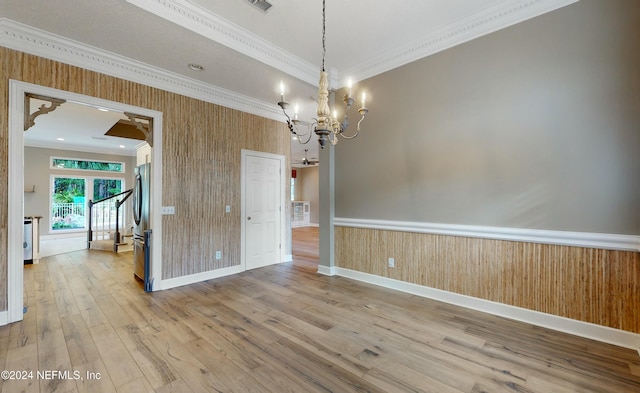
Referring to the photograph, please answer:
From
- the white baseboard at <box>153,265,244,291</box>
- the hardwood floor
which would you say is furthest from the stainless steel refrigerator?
the hardwood floor

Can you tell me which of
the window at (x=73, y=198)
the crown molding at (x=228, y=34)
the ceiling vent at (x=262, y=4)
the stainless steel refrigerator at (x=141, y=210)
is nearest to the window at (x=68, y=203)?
the window at (x=73, y=198)

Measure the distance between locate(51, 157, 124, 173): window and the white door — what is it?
7.22 metres

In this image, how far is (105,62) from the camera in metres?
3.20

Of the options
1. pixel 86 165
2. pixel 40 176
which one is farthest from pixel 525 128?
pixel 40 176

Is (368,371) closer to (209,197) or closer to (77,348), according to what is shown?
(77,348)

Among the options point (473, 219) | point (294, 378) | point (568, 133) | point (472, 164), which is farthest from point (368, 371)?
point (568, 133)

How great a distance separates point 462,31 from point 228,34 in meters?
2.62

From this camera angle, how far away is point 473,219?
117 inches

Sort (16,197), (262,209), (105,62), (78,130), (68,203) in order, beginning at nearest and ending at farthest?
(16,197)
(105,62)
(262,209)
(78,130)
(68,203)

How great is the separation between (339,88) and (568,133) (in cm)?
289

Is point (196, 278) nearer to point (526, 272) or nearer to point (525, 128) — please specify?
point (526, 272)

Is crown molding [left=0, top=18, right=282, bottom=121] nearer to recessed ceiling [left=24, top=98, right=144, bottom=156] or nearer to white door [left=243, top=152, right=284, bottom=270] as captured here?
recessed ceiling [left=24, top=98, right=144, bottom=156]

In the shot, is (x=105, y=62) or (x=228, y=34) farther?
(x=105, y=62)

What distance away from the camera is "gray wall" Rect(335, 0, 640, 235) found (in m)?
2.23
